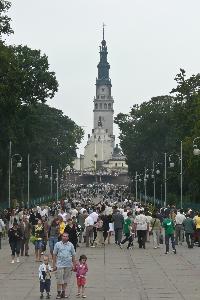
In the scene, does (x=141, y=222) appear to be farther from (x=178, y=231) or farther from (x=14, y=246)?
(x=14, y=246)

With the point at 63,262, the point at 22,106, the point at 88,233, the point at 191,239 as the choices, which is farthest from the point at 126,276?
the point at 22,106

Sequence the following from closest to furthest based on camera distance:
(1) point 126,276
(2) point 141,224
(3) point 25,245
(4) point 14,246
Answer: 1. (1) point 126,276
2. (4) point 14,246
3. (3) point 25,245
4. (2) point 141,224

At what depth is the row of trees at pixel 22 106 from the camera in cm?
5212

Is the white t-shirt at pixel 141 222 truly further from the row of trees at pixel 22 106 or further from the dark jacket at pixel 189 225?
the row of trees at pixel 22 106

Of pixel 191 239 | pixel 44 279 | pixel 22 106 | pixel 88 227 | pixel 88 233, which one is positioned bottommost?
pixel 44 279

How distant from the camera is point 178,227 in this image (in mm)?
38938

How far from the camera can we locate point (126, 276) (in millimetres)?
25938

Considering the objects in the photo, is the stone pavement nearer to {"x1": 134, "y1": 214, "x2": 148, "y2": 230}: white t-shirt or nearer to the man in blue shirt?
the man in blue shirt

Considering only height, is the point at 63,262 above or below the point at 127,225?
below

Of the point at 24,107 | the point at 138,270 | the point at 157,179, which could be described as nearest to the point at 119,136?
the point at 157,179

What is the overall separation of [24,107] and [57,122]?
249 ft

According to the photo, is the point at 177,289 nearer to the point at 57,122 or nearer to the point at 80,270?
the point at 80,270

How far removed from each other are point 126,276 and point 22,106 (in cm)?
3855

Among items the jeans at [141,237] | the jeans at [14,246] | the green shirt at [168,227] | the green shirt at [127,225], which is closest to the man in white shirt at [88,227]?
the green shirt at [127,225]
